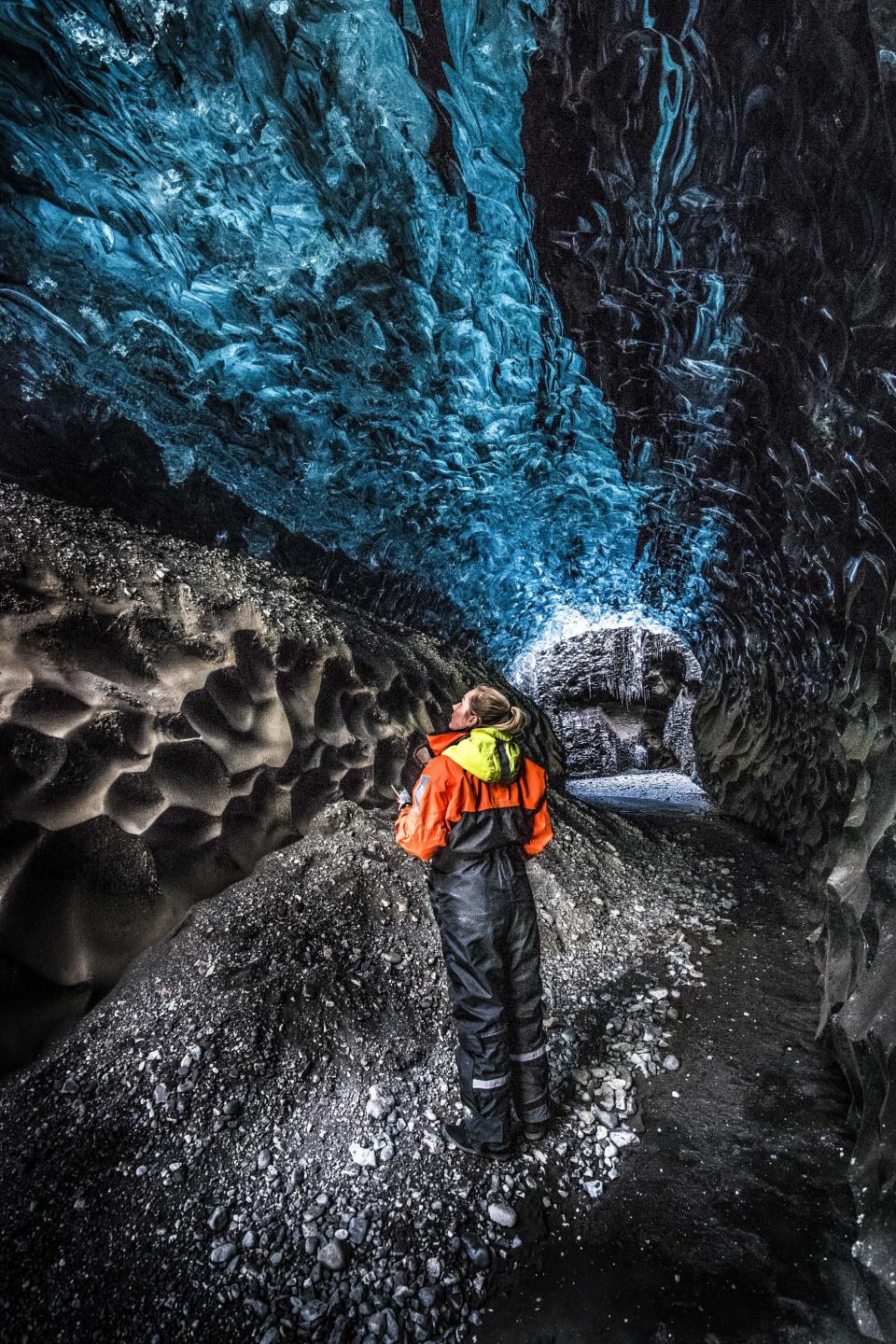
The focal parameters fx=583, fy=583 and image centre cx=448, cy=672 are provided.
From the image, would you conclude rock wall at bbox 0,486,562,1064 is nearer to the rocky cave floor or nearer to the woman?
the rocky cave floor

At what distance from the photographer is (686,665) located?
1327cm

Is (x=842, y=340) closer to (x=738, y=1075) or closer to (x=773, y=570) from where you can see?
(x=773, y=570)

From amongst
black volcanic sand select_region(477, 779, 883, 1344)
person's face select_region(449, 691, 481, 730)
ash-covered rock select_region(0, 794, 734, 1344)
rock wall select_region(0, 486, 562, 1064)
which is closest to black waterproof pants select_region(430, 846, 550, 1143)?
ash-covered rock select_region(0, 794, 734, 1344)

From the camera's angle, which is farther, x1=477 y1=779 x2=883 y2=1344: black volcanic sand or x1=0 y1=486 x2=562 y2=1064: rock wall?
x1=0 y1=486 x2=562 y2=1064: rock wall

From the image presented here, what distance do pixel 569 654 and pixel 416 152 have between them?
1061cm

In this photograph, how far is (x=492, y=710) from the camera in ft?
7.95

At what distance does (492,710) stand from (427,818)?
52 cm

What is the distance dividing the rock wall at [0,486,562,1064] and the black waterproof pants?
1.61m

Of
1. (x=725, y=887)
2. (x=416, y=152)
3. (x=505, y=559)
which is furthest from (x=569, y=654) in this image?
(x=416, y=152)

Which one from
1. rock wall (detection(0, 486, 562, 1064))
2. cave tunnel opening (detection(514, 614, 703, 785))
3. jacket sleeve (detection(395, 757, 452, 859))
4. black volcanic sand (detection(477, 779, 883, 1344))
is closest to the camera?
black volcanic sand (detection(477, 779, 883, 1344))

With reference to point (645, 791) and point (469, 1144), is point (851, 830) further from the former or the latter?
point (645, 791)

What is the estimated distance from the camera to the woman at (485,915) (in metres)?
2.23

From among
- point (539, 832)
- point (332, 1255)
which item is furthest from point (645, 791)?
point (332, 1255)

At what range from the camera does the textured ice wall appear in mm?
2473
